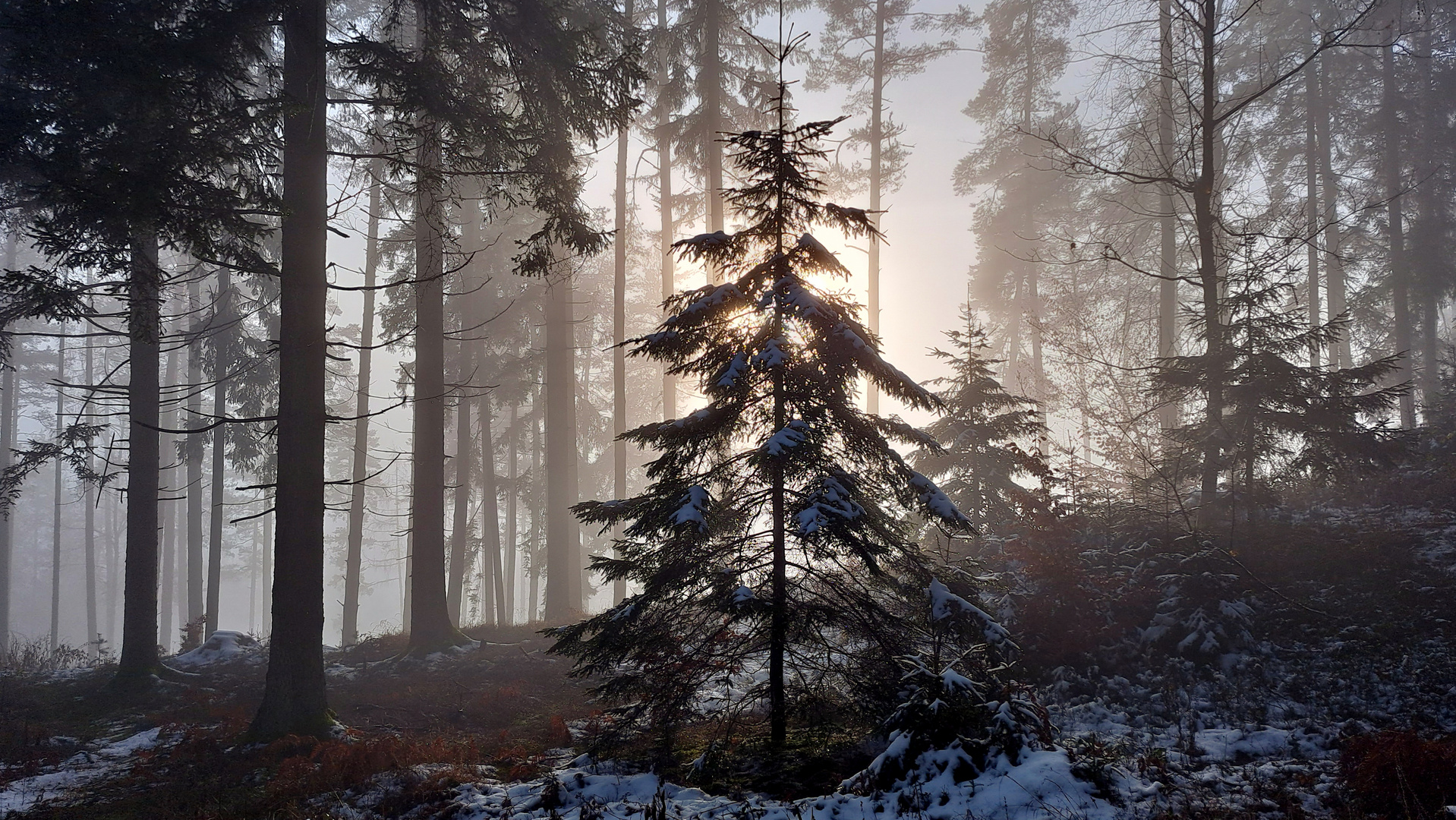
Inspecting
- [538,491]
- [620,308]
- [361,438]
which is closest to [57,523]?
[361,438]

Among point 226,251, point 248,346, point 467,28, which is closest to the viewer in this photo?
point 226,251

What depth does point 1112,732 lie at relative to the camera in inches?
278

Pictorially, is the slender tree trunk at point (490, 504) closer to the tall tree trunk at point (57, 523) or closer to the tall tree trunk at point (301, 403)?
the tall tree trunk at point (57, 523)

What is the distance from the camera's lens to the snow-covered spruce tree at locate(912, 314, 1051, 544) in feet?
41.8

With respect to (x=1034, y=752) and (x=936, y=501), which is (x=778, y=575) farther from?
(x=1034, y=752)

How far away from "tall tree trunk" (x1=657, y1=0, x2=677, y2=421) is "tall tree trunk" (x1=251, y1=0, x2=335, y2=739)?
10758mm

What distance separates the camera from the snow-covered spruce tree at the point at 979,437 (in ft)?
41.8

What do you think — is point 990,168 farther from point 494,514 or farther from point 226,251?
point 226,251

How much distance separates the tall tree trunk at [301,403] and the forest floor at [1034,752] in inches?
28.0

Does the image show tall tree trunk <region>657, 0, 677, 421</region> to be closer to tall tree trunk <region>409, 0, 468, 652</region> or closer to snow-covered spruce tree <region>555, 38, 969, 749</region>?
tall tree trunk <region>409, 0, 468, 652</region>

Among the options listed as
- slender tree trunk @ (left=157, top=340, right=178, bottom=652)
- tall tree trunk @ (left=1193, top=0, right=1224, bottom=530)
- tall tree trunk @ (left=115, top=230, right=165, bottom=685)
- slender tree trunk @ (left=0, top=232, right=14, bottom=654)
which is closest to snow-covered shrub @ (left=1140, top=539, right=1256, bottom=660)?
tall tree trunk @ (left=1193, top=0, right=1224, bottom=530)

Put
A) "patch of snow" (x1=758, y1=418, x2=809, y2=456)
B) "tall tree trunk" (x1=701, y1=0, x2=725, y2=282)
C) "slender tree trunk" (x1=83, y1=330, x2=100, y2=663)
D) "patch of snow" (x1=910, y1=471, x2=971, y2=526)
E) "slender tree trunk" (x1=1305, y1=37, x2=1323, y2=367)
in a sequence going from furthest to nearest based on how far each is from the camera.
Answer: "slender tree trunk" (x1=83, y1=330, x2=100, y2=663) → "slender tree trunk" (x1=1305, y1=37, x2=1323, y2=367) → "tall tree trunk" (x1=701, y1=0, x2=725, y2=282) → "patch of snow" (x1=910, y1=471, x2=971, y2=526) → "patch of snow" (x1=758, y1=418, x2=809, y2=456)

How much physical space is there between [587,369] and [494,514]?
8.97 m

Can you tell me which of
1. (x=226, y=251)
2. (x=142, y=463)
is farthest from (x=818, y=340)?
(x=142, y=463)
